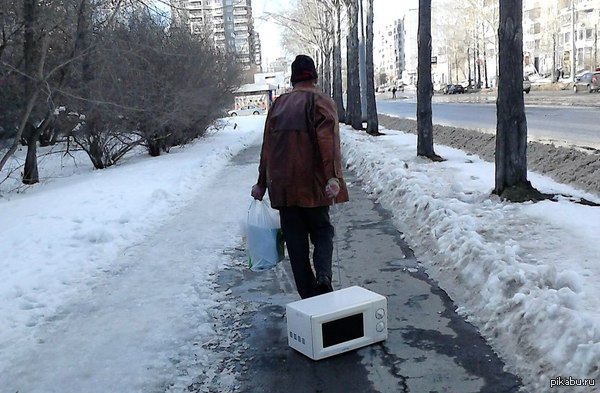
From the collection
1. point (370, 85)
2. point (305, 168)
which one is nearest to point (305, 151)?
point (305, 168)

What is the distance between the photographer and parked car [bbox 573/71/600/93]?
44.2m

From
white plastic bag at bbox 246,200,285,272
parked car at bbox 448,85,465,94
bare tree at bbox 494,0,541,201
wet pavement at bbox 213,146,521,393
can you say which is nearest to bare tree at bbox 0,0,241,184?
bare tree at bbox 494,0,541,201

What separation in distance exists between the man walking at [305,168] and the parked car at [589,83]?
4460 cm

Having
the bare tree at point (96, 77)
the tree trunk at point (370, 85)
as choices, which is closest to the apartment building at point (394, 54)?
the tree trunk at point (370, 85)

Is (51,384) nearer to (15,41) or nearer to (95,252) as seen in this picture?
(95,252)

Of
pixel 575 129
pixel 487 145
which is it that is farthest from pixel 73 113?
pixel 575 129

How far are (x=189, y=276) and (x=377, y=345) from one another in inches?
102

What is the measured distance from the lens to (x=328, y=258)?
16.6 feet

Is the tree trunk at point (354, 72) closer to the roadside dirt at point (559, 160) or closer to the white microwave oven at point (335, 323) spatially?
the roadside dirt at point (559, 160)

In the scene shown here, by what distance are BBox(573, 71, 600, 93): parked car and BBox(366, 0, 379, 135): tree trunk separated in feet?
87.2

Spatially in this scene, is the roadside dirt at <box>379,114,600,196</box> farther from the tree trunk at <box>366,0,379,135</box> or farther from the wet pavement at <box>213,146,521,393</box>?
the tree trunk at <box>366,0,379,135</box>

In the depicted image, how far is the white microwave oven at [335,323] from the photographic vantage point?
13.9 feet

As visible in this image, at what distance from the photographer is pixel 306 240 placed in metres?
5.05

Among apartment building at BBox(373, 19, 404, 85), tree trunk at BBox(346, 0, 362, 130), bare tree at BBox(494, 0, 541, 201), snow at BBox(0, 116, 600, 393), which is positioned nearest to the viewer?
snow at BBox(0, 116, 600, 393)
